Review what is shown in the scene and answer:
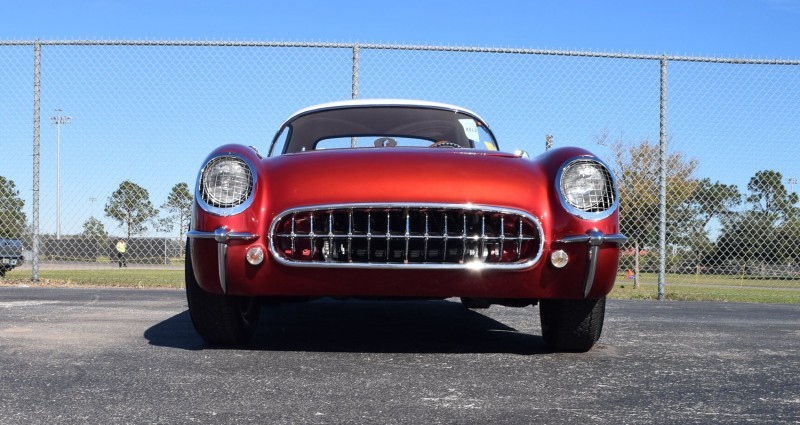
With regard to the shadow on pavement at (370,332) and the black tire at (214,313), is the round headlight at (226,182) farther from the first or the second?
the shadow on pavement at (370,332)

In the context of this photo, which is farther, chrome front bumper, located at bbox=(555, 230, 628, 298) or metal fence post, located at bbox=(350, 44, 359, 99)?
metal fence post, located at bbox=(350, 44, 359, 99)

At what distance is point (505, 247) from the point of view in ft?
9.33

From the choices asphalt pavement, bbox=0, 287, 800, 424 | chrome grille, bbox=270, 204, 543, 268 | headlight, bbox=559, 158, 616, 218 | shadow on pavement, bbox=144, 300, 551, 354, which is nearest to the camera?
asphalt pavement, bbox=0, 287, 800, 424

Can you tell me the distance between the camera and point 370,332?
377cm

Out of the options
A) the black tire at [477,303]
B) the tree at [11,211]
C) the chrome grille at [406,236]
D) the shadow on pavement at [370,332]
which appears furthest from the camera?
the tree at [11,211]

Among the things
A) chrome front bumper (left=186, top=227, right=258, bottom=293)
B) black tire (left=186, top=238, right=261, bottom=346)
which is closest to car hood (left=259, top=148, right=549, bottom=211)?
chrome front bumper (left=186, top=227, right=258, bottom=293)

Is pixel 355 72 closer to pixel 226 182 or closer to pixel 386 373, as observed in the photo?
pixel 226 182

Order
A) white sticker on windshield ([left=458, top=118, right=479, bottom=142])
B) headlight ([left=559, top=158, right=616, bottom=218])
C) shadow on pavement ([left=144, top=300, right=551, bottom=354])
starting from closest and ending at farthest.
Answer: headlight ([left=559, top=158, right=616, bottom=218]) → shadow on pavement ([left=144, top=300, right=551, bottom=354]) → white sticker on windshield ([left=458, top=118, right=479, bottom=142])

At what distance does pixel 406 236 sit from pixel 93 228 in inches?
220

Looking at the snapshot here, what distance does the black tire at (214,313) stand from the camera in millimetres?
2998

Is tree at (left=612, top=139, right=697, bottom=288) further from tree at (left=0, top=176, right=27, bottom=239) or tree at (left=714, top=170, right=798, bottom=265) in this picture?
tree at (left=0, top=176, right=27, bottom=239)

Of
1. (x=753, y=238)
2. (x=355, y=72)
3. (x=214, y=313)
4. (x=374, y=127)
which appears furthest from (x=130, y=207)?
(x=753, y=238)

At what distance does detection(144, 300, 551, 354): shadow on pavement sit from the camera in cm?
319

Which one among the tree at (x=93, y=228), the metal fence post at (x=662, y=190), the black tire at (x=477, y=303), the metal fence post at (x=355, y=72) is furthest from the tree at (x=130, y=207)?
the metal fence post at (x=662, y=190)
